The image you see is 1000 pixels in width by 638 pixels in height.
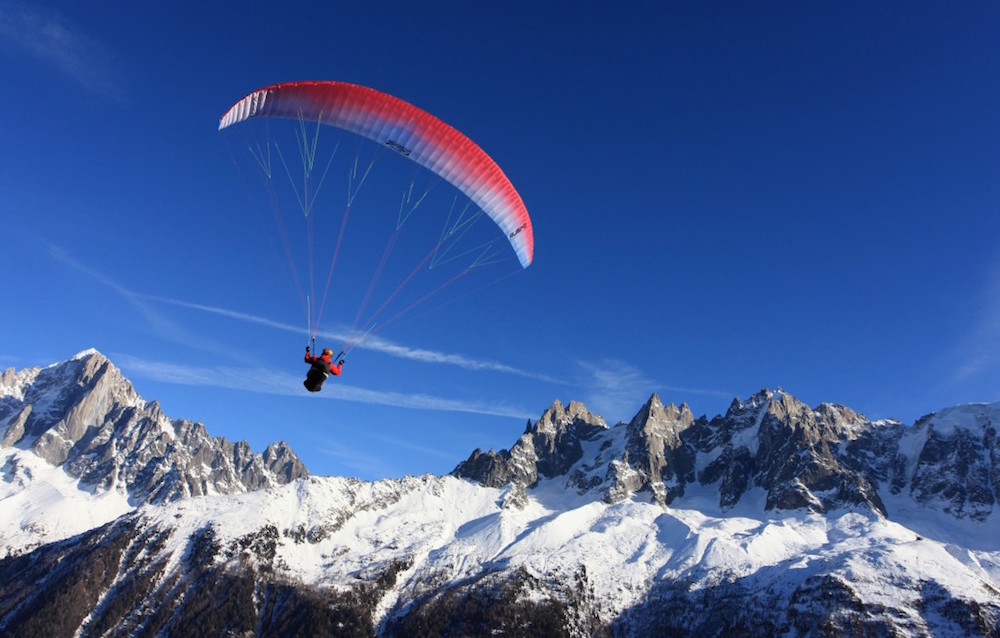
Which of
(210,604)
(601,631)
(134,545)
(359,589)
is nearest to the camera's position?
(601,631)

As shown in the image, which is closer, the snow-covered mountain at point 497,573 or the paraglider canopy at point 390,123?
the paraglider canopy at point 390,123

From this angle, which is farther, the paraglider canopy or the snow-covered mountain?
the snow-covered mountain

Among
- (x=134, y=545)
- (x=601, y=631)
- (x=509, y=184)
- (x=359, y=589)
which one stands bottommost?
(x=601, y=631)

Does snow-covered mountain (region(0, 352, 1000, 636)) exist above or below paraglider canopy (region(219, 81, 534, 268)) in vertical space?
below

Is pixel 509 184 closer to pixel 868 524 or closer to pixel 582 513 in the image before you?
pixel 582 513

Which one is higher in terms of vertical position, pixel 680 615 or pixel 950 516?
pixel 950 516

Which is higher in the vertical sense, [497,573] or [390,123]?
[390,123]

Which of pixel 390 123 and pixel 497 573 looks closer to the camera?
pixel 390 123

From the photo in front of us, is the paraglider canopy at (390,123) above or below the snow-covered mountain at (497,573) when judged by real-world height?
above

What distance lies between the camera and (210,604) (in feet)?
468

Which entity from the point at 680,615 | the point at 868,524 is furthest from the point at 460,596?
the point at 868,524

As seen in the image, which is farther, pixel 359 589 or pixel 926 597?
pixel 359 589

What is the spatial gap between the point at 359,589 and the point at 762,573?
8947 cm

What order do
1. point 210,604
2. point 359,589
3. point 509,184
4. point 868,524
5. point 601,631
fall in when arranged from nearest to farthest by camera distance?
point 509,184 < point 601,631 < point 210,604 < point 359,589 < point 868,524
